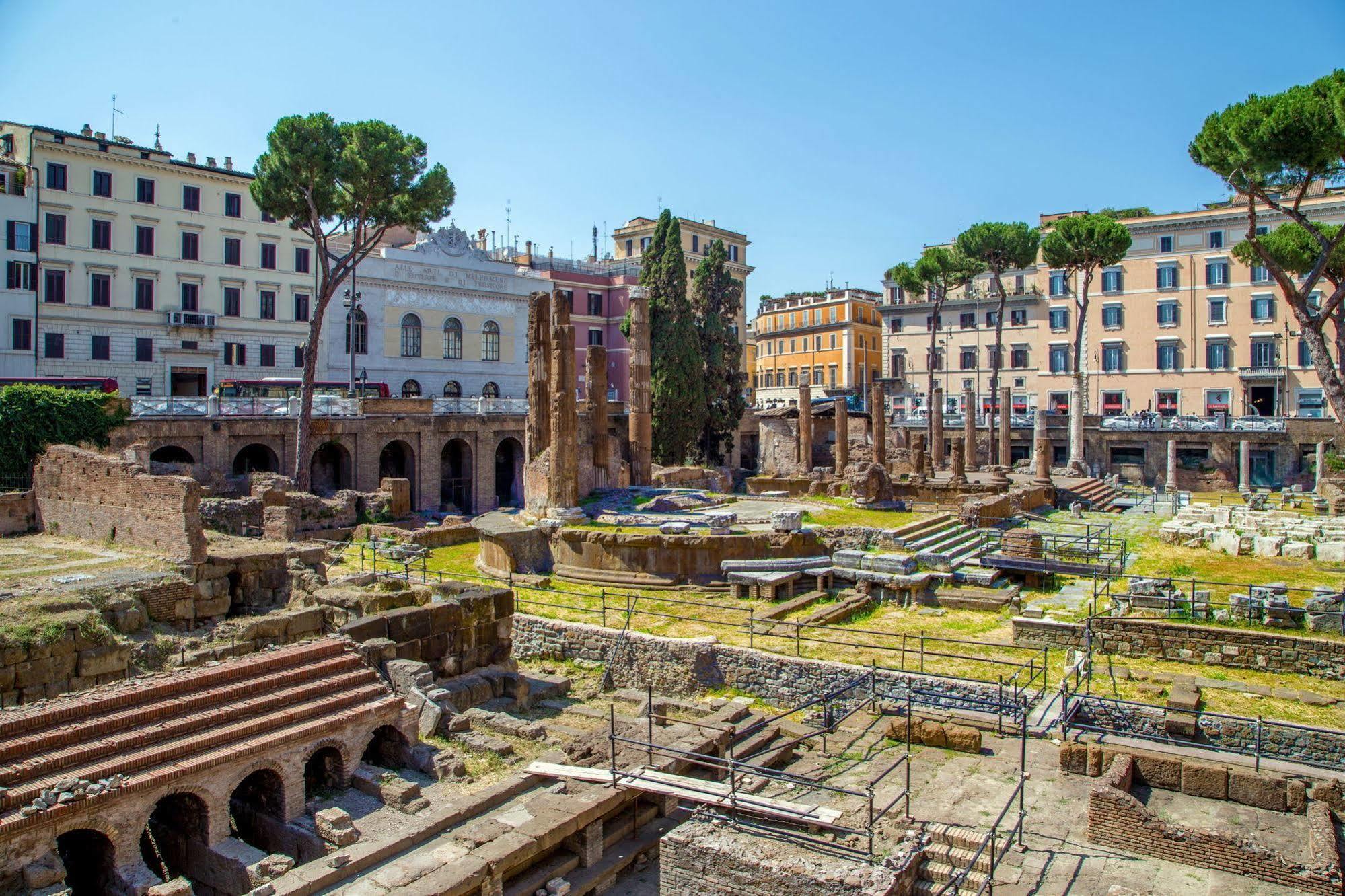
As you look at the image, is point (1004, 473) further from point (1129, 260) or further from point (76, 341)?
point (76, 341)

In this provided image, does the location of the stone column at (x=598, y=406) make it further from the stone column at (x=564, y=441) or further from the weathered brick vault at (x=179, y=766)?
the weathered brick vault at (x=179, y=766)

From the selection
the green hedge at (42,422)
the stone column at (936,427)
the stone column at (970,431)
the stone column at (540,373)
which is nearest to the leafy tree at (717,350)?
the stone column at (936,427)

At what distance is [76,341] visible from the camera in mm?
39625

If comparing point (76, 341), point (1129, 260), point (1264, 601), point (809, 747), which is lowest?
point (809, 747)

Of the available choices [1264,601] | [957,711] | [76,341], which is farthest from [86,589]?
[76,341]

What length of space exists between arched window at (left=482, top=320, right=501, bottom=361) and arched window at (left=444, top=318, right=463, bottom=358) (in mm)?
1431

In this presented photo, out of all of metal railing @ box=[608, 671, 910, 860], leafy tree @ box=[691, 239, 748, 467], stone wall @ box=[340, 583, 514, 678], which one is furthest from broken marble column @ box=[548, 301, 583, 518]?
leafy tree @ box=[691, 239, 748, 467]

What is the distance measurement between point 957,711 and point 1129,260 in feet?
173

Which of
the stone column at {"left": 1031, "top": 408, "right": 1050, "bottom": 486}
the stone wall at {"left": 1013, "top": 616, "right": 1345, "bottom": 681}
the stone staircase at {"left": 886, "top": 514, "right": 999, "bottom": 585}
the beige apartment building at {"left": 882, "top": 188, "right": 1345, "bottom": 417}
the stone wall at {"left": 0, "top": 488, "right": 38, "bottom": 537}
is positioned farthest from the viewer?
the beige apartment building at {"left": 882, "top": 188, "right": 1345, "bottom": 417}

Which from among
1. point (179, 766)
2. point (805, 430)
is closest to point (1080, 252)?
point (805, 430)

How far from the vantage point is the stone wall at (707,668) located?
16.2 metres

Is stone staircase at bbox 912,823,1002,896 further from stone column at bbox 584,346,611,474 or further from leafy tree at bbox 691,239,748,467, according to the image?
leafy tree at bbox 691,239,748,467

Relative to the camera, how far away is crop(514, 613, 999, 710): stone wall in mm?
16188

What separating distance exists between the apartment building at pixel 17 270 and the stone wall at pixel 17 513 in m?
19.5
